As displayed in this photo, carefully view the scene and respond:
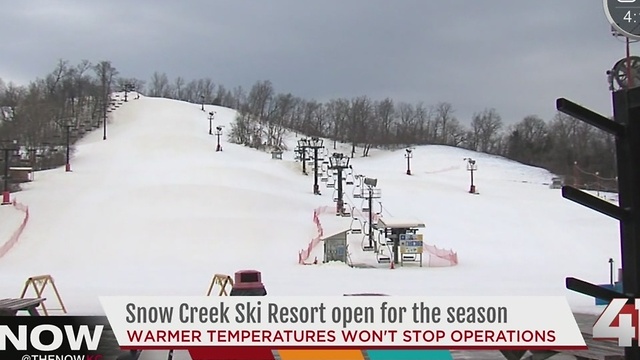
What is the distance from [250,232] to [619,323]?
22209mm

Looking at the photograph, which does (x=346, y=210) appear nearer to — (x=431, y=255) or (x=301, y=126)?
(x=431, y=255)

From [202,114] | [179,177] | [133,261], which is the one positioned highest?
[202,114]

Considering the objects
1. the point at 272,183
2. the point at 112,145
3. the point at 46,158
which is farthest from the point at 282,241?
the point at 112,145

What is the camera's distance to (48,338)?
3031mm

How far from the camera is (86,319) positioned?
10.2ft

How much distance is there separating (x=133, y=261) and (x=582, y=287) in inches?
757

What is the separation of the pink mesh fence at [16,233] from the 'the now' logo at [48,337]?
19908 millimetres

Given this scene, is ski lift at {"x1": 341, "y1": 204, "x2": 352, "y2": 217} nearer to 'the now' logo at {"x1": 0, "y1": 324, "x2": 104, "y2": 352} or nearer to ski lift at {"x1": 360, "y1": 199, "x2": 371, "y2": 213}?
ski lift at {"x1": 360, "y1": 199, "x2": 371, "y2": 213}

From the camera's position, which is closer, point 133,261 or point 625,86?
point 625,86

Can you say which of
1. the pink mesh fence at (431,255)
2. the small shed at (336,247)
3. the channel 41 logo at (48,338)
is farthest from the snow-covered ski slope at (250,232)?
the channel 41 logo at (48,338)

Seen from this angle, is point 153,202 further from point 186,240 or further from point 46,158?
point 46,158

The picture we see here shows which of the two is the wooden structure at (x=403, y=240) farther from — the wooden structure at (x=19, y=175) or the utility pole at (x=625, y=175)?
the wooden structure at (x=19, y=175)

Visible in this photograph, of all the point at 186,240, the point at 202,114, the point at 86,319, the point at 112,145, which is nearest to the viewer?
the point at 86,319

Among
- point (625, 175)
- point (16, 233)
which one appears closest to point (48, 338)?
point (625, 175)
